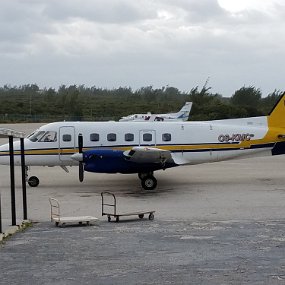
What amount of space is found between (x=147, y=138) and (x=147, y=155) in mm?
2555

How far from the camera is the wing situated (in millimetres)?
20438

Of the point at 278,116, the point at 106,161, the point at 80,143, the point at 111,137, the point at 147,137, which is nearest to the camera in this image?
the point at 106,161

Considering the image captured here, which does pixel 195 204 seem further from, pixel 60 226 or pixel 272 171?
pixel 272 171

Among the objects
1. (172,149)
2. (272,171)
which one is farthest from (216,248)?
(272,171)

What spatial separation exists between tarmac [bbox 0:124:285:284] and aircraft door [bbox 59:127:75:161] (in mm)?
1395

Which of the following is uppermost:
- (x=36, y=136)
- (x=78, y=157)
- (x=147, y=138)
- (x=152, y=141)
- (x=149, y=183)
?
(x=36, y=136)

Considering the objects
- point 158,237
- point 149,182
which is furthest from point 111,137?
point 158,237

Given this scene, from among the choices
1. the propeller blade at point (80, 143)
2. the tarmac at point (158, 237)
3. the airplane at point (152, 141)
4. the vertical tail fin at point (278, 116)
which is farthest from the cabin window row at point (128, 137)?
the vertical tail fin at point (278, 116)

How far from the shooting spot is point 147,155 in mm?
20734

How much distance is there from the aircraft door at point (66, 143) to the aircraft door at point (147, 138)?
2880 millimetres

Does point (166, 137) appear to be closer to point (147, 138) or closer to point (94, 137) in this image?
point (147, 138)

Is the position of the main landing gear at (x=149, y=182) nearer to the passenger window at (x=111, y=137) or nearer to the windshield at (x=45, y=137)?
the passenger window at (x=111, y=137)

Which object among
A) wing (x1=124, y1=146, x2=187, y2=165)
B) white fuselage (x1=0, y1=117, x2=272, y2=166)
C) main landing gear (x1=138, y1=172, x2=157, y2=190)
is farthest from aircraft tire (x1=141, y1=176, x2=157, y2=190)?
white fuselage (x1=0, y1=117, x2=272, y2=166)

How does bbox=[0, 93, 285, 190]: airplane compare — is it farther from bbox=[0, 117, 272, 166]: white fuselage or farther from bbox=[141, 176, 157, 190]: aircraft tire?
bbox=[141, 176, 157, 190]: aircraft tire
